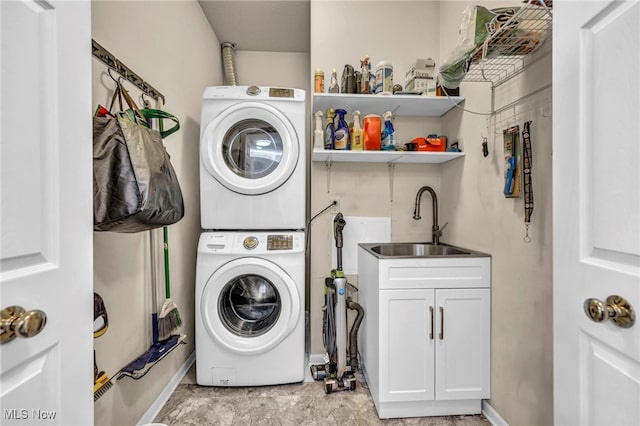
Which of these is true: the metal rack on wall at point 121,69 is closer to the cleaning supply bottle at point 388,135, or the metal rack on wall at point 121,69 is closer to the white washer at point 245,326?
the white washer at point 245,326

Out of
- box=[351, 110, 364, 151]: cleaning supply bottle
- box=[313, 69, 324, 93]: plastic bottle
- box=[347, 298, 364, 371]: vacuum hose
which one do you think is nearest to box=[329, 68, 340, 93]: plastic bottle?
box=[313, 69, 324, 93]: plastic bottle

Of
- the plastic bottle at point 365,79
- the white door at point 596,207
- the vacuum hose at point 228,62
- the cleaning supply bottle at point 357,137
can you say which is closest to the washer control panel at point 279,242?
the cleaning supply bottle at point 357,137

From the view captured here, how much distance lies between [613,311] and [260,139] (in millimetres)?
1919

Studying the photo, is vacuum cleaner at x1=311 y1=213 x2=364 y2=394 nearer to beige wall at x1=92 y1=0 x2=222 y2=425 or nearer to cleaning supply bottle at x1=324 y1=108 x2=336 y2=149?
cleaning supply bottle at x1=324 y1=108 x2=336 y2=149

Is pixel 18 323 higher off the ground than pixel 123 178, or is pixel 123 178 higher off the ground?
pixel 123 178

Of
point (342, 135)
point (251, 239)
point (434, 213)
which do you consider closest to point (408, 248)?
point (434, 213)

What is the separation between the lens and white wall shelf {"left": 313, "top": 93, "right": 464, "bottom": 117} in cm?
193

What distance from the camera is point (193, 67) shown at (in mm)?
2189

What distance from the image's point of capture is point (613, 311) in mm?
529

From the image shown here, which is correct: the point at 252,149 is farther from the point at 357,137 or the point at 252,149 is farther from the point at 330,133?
the point at 357,137

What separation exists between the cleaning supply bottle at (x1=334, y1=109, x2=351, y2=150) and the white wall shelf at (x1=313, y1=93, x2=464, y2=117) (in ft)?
0.39

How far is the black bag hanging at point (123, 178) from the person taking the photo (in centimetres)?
92

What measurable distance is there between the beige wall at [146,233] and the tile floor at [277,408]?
19 cm

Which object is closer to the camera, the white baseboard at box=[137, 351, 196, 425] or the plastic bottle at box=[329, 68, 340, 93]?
the white baseboard at box=[137, 351, 196, 425]
